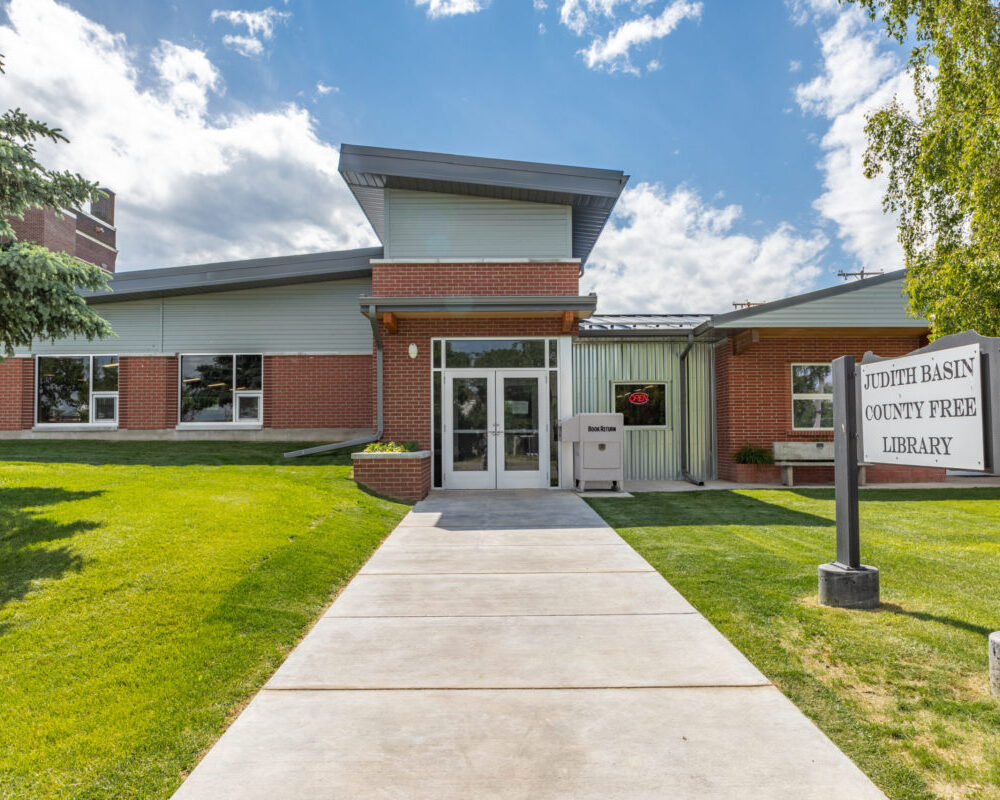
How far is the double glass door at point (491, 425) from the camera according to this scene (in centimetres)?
1200

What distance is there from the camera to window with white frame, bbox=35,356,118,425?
15.7 meters

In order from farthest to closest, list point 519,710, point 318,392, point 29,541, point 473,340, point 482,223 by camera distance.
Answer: point 318,392 → point 482,223 → point 473,340 → point 29,541 → point 519,710

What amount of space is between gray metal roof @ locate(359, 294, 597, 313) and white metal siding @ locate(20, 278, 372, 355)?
443cm

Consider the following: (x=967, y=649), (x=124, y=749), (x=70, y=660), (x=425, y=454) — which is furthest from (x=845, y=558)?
(x=425, y=454)

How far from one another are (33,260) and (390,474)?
18.1 ft

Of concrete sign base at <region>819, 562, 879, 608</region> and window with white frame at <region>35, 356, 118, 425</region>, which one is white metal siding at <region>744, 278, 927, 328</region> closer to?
concrete sign base at <region>819, 562, 879, 608</region>

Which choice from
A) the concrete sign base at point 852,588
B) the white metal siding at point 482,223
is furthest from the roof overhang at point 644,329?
the concrete sign base at point 852,588

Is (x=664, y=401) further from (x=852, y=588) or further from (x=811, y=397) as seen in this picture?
(x=852, y=588)

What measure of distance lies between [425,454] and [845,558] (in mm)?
7320

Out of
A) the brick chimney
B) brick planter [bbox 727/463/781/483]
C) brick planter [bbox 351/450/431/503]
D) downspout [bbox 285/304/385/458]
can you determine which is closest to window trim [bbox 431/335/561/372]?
downspout [bbox 285/304/385/458]

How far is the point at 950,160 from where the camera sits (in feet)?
32.0

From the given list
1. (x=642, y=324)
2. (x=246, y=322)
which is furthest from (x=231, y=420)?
(x=642, y=324)

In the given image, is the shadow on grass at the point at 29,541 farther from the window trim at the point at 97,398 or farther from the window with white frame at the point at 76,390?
the window with white frame at the point at 76,390

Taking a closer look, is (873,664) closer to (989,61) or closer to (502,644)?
(502,644)
